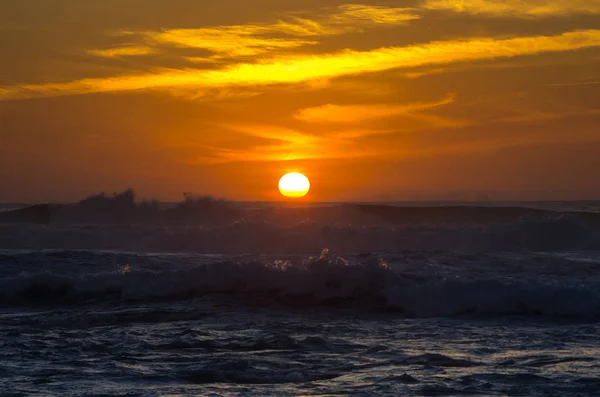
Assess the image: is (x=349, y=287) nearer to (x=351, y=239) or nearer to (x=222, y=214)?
(x=351, y=239)

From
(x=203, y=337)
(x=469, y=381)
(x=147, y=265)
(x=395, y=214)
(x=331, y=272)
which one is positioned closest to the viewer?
(x=469, y=381)

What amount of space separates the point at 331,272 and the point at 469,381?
756 centimetres

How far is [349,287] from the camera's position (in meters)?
14.7

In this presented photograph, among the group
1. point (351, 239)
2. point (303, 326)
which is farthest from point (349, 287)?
point (351, 239)

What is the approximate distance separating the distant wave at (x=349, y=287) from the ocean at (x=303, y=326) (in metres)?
0.04

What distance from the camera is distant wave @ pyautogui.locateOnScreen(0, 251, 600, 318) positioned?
1302 cm

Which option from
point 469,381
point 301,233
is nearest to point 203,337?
point 469,381

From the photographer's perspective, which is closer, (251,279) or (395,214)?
(251,279)

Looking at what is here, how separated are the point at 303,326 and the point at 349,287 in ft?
10.8

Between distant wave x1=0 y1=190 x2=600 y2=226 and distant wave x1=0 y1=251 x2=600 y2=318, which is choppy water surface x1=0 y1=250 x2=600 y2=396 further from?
distant wave x1=0 y1=190 x2=600 y2=226

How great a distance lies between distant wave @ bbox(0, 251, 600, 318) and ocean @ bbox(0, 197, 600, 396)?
0.04 m

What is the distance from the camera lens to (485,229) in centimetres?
2839

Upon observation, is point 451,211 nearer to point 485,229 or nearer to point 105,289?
point 485,229

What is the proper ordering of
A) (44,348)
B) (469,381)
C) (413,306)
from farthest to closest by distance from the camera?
(413,306) → (44,348) → (469,381)
